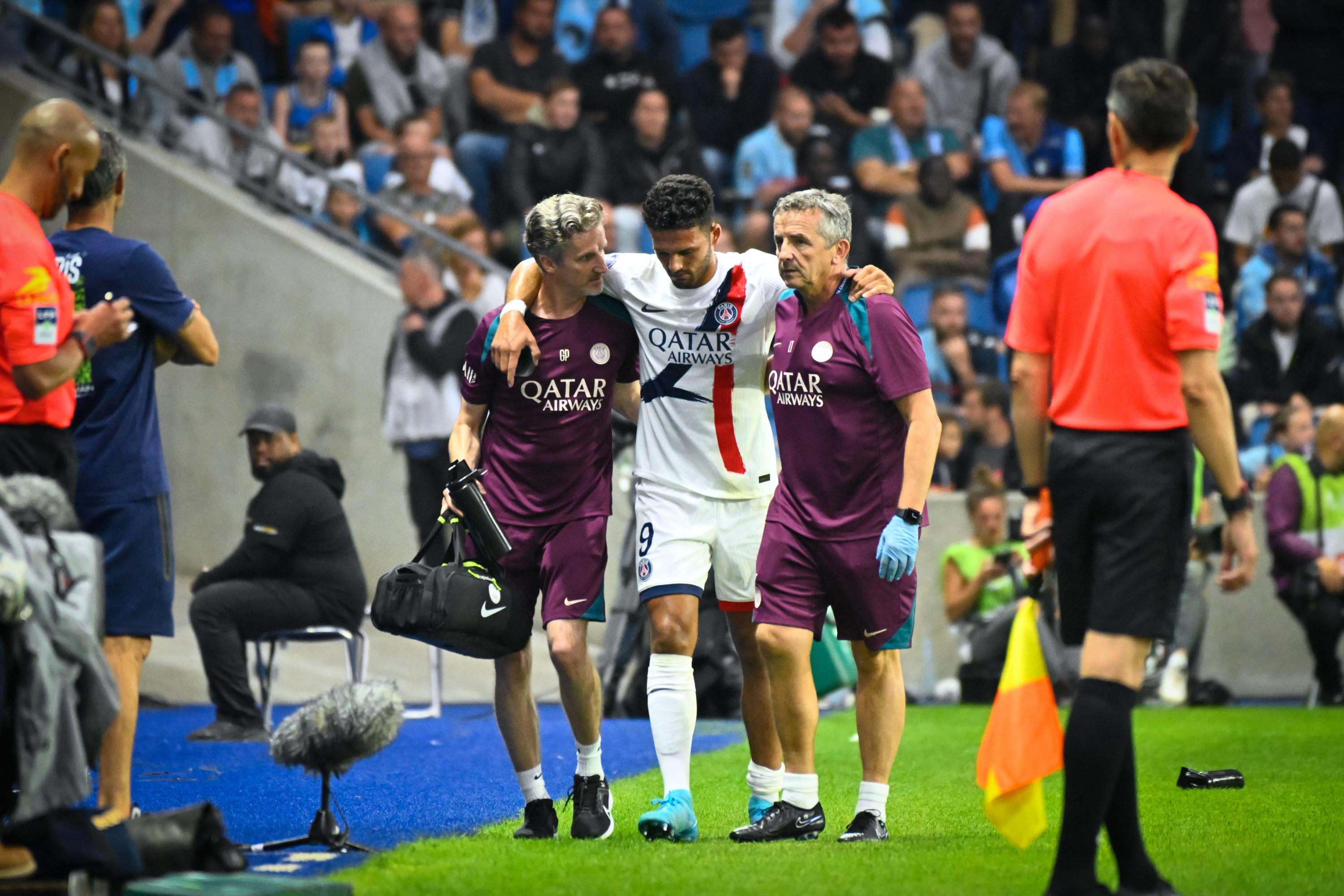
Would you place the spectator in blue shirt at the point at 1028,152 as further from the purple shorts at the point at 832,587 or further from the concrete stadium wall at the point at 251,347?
the purple shorts at the point at 832,587

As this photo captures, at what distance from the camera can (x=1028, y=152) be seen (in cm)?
1512

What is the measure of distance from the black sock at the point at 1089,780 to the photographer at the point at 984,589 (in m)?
7.37

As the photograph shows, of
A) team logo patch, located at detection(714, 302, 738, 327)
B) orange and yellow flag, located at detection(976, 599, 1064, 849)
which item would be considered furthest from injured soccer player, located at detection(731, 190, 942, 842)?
orange and yellow flag, located at detection(976, 599, 1064, 849)

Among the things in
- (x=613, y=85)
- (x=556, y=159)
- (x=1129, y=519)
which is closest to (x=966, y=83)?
(x=613, y=85)

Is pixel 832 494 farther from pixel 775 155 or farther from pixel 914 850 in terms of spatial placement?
pixel 775 155

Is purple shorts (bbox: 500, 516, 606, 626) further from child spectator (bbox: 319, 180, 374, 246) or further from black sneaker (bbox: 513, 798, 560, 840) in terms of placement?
child spectator (bbox: 319, 180, 374, 246)

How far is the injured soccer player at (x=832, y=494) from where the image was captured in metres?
5.65

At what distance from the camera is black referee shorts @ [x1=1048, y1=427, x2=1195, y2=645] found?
431 centimetres

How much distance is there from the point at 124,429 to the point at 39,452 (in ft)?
1.56

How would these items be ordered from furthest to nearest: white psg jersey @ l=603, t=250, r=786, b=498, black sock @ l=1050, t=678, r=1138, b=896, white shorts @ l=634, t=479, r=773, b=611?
white psg jersey @ l=603, t=250, r=786, b=498 → white shorts @ l=634, t=479, r=773, b=611 → black sock @ l=1050, t=678, r=1138, b=896

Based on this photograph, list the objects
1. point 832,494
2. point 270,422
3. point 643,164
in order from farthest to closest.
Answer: point 643,164, point 270,422, point 832,494

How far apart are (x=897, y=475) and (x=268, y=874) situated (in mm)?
2435

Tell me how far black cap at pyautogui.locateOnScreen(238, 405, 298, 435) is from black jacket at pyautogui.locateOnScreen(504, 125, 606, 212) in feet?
15.8

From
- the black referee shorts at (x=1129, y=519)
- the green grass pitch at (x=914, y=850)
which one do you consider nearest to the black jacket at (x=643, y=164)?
the green grass pitch at (x=914, y=850)
